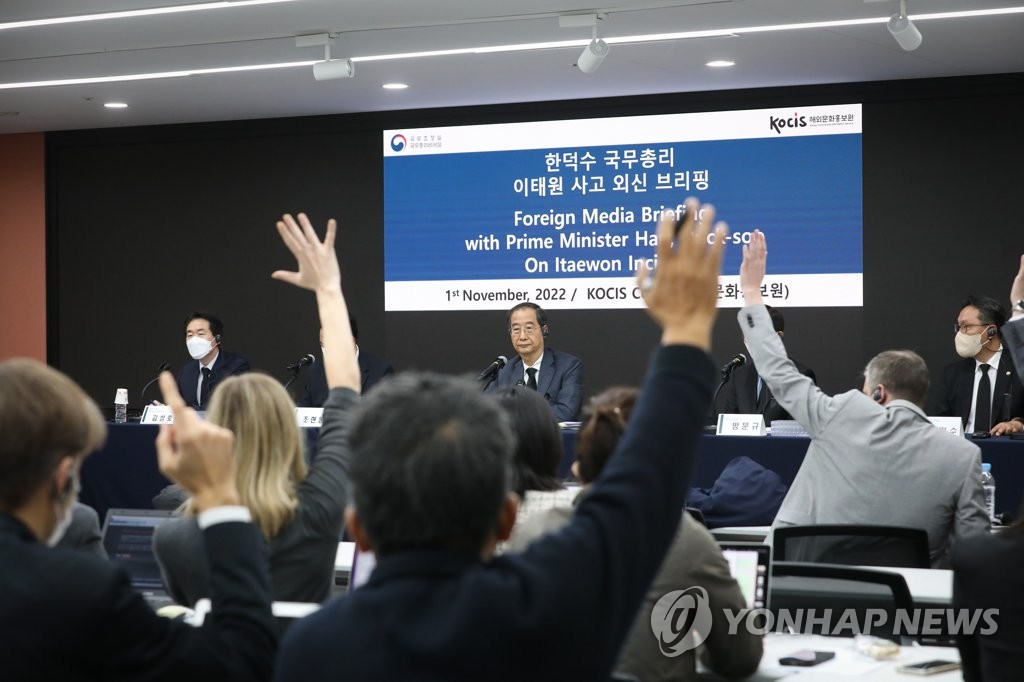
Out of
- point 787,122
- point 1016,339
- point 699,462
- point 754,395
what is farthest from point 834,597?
point 787,122

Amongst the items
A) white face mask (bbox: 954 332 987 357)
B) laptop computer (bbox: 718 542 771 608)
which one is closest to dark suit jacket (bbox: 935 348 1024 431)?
white face mask (bbox: 954 332 987 357)

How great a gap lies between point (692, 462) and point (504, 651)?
0.78ft

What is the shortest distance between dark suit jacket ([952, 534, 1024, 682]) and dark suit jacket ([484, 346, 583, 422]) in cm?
469

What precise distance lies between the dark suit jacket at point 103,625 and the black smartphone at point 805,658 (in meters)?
1.38

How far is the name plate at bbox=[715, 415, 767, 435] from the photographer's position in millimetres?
5680

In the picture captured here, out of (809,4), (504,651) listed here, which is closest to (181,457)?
(504,651)

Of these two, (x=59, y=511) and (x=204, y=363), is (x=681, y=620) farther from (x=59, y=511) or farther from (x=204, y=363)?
(x=204, y=363)

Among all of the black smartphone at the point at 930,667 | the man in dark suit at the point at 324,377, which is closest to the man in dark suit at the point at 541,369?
the man in dark suit at the point at 324,377

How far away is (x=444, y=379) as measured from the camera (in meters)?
1.10

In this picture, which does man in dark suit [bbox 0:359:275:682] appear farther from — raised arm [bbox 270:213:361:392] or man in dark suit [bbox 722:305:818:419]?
man in dark suit [bbox 722:305:818:419]

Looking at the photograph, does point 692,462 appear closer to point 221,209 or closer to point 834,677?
point 834,677

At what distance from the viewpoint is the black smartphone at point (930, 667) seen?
2.26 metres

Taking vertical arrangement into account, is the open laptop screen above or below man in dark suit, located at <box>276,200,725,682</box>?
below

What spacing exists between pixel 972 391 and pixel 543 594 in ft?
19.5
